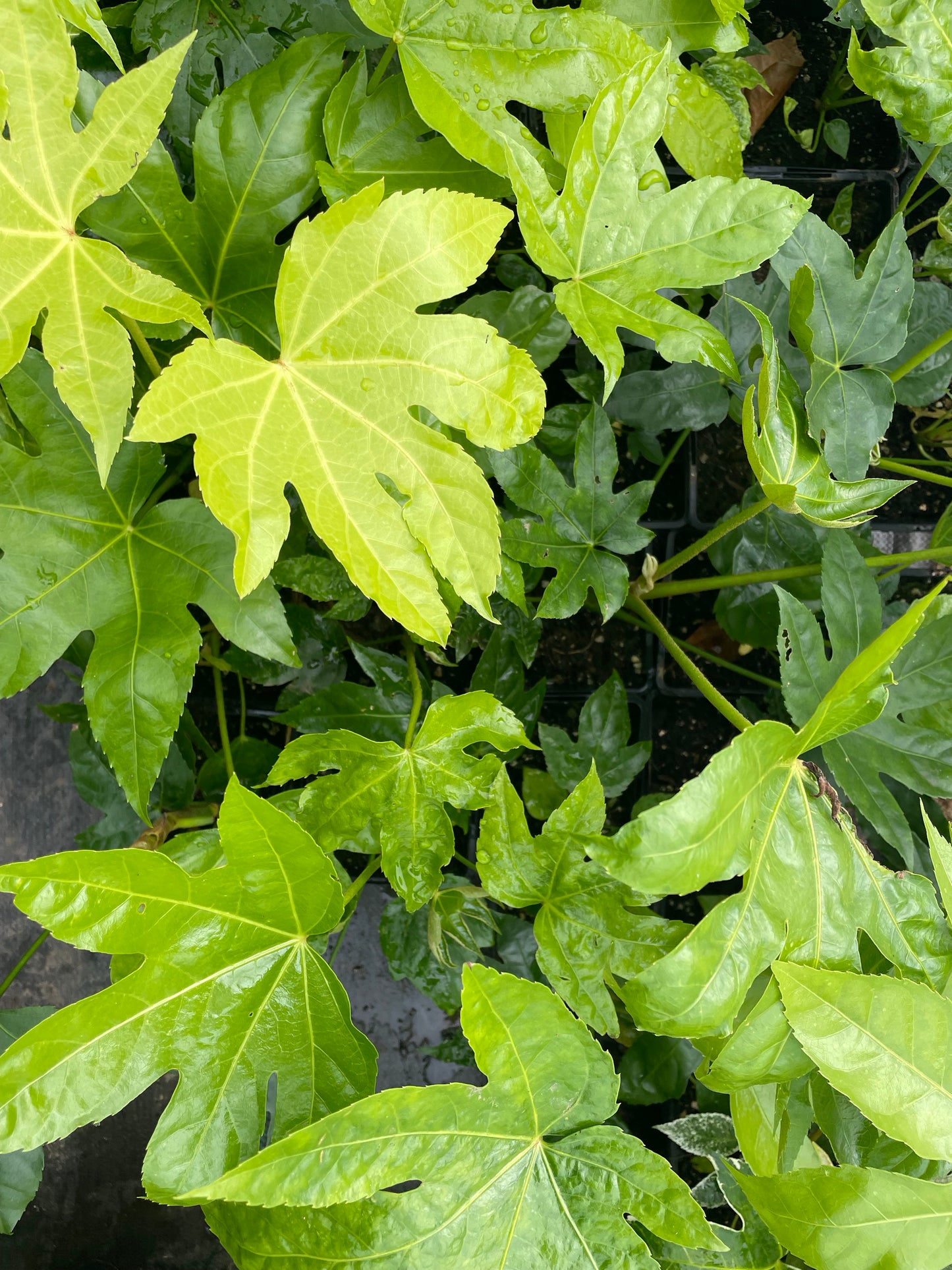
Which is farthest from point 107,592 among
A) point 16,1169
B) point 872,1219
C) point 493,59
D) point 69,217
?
point 872,1219

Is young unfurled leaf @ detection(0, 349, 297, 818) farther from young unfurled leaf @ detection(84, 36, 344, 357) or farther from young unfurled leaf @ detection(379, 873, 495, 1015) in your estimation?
young unfurled leaf @ detection(379, 873, 495, 1015)

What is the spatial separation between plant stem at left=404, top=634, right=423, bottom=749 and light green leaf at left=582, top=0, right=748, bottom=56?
78 cm

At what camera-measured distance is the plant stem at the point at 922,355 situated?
1171mm

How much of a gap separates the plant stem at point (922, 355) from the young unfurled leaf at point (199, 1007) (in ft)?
3.33

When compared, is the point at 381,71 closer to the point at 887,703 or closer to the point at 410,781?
the point at 410,781

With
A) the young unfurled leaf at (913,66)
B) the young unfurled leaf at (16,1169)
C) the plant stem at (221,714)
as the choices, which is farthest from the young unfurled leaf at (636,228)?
the young unfurled leaf at (16,1169)

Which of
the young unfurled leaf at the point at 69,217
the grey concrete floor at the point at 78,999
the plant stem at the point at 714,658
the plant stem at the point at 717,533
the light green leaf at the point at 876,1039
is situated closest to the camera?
the young unfurled leaf at the point at 69,217

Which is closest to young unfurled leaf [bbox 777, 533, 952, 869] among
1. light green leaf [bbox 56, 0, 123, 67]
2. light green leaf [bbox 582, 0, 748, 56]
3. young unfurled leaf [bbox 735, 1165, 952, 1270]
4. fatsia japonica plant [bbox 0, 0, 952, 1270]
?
fatsia japonica plant [bbox 0, 0, 952, 1270]

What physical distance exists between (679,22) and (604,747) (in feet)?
3.01

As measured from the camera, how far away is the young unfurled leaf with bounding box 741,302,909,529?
0.89m

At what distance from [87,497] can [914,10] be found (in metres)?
1.03

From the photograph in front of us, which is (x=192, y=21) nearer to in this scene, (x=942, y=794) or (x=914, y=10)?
(x=914, y=10)

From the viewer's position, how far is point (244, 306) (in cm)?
105

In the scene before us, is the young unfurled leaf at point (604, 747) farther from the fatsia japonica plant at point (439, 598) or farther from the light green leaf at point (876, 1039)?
the light green leaf at point (876, 1039)
